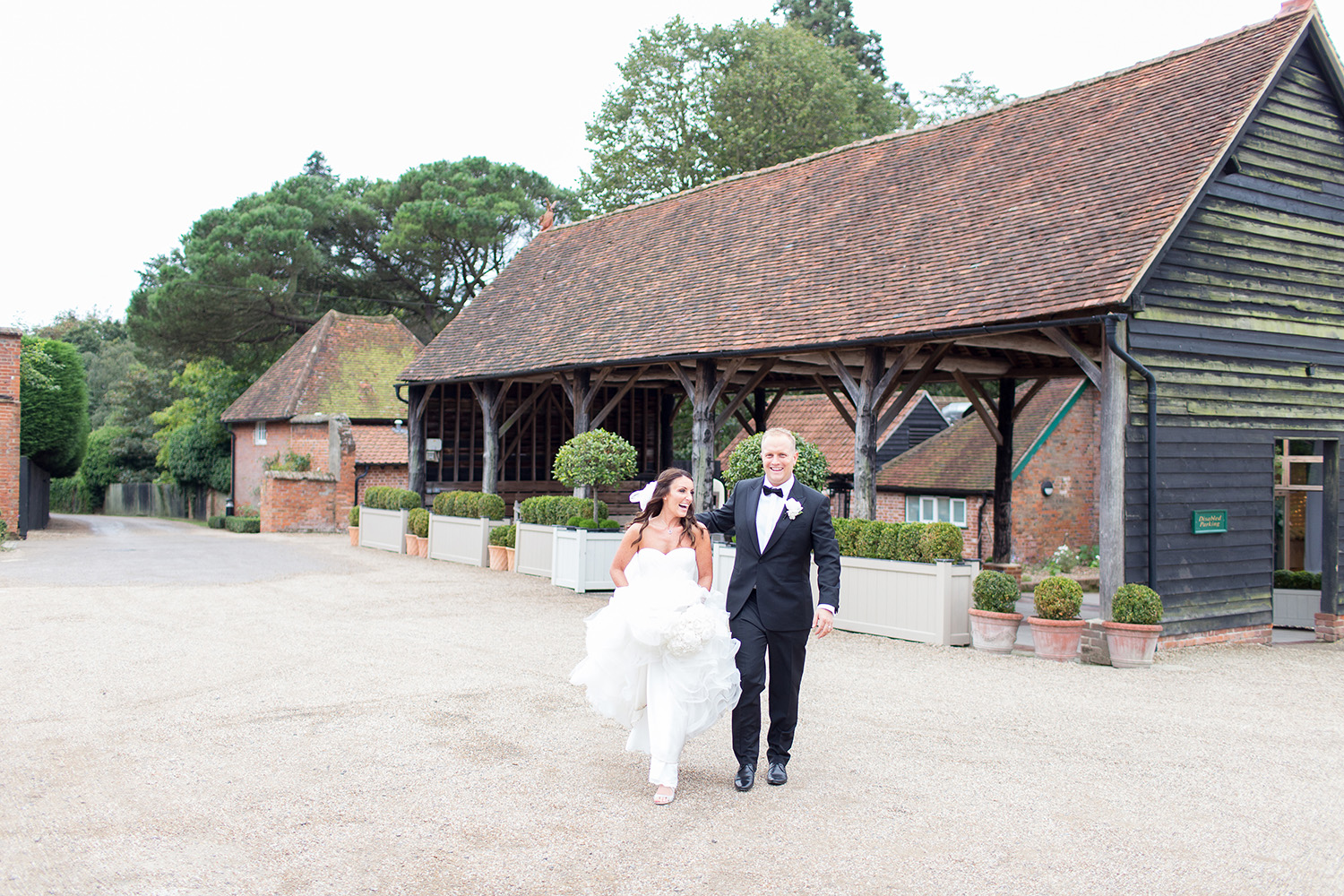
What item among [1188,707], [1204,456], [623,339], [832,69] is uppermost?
[832,69]

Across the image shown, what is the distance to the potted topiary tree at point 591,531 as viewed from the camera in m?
15.1

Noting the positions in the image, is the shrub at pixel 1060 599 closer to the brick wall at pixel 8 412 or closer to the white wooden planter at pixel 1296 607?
the white wooden planter at pixel 1296 607

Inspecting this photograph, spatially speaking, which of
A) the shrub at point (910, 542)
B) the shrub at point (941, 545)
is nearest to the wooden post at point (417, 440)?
the shrub at point (910, 542)

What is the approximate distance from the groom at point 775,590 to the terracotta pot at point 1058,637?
17.4 feet

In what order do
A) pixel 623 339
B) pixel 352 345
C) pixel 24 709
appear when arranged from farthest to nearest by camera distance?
pixel 352 345, pixel 623 339, pixel 24 709

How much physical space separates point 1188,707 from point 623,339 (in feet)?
33.3

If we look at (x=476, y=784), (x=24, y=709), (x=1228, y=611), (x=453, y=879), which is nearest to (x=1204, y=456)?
(x=1228, y=611)

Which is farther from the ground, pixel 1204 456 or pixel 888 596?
pixel 1204 456

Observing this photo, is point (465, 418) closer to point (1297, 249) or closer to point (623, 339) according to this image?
point (623, 339)

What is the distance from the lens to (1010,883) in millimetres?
4246

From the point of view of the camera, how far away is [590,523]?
1538cm

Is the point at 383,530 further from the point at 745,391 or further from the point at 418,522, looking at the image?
the point at 745,391

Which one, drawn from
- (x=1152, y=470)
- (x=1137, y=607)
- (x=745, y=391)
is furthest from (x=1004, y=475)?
(x=1137, y=607)

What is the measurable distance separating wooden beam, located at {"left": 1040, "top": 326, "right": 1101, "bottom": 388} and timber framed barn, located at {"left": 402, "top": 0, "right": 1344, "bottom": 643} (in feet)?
0.08
